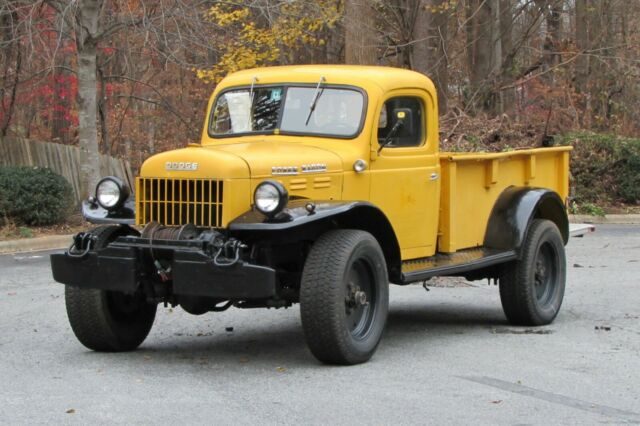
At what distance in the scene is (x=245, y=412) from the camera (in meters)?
6.14

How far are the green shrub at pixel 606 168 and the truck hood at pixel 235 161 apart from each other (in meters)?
15.2

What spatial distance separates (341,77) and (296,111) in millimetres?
473

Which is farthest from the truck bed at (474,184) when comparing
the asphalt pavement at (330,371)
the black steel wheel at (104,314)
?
the black steel wheel at (104,314)

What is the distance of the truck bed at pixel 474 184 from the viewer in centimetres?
910

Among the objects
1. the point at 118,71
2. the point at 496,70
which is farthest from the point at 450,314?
the point at 118,71

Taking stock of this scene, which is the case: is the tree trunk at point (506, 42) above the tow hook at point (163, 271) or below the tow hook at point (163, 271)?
above

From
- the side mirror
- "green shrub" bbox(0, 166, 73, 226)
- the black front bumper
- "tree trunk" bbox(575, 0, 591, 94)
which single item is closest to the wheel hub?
the black front bumper

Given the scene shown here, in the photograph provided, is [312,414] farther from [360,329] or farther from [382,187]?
[382,187]

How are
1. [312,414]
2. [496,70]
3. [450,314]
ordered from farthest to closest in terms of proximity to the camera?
1. [496,70]
2. [450,314]
3. [312,414]

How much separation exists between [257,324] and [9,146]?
1179cm

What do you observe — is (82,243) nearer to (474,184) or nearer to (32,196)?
(474,184)

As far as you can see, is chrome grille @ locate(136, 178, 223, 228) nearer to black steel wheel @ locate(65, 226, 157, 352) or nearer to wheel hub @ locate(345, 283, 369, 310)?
black steel wheel @ locate(65, 226, 157, 352)

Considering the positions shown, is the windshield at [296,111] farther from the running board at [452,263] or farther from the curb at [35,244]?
the curb at [35,244]

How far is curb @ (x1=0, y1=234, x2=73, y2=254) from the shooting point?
54.3 feet
